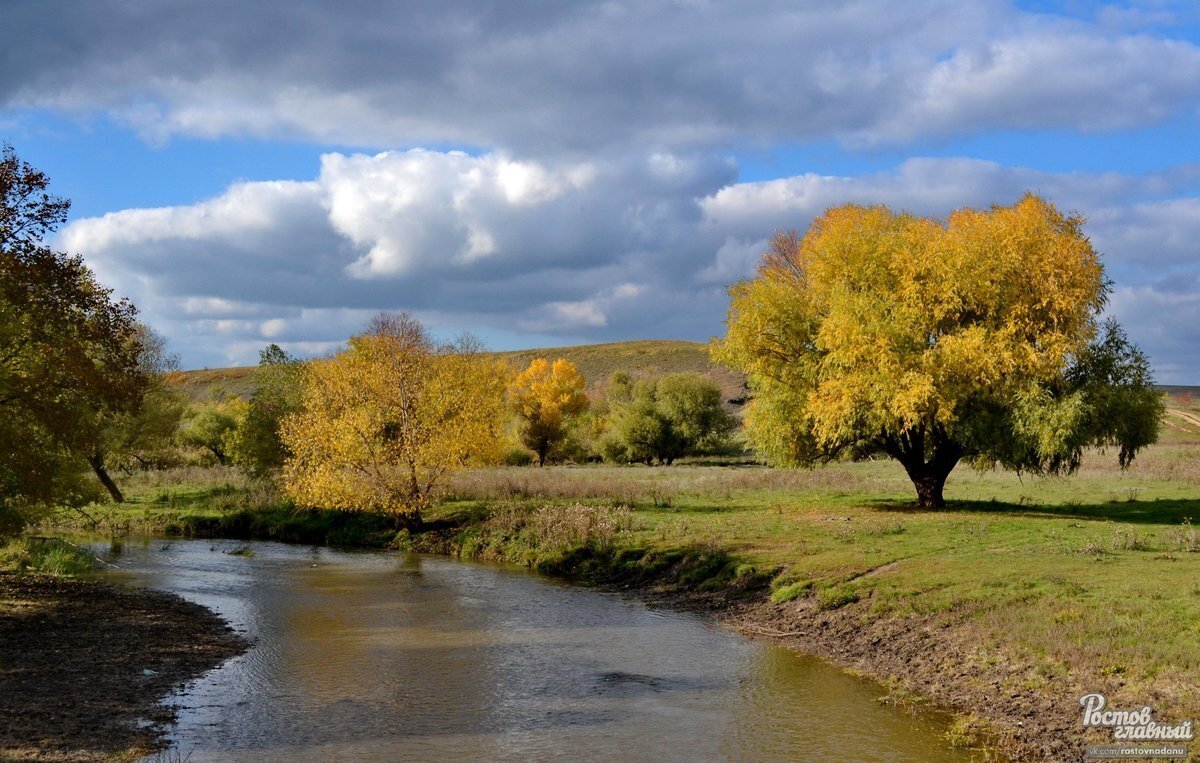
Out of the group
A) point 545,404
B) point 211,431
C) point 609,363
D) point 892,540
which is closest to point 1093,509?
point 892,540

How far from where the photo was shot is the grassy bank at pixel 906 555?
1404 cm

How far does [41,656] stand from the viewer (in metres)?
15.0

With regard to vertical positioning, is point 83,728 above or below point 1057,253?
below

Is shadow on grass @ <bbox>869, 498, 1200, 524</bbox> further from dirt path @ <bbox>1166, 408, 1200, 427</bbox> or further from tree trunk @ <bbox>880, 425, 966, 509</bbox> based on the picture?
dirt path @ <bbox>1166, 408, 1200, 427</bbox>

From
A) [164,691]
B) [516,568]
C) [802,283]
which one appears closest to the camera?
[164,691]

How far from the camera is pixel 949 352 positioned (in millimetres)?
30500

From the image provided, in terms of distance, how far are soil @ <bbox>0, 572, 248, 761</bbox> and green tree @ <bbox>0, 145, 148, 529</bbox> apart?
2.34 m

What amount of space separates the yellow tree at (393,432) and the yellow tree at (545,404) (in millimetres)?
42653

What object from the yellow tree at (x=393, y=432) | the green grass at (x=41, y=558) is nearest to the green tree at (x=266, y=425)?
the yellow tree at (x=393, y=432)

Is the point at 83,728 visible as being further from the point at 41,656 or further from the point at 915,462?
the point at 915,462

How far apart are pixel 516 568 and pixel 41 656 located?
1639 cm

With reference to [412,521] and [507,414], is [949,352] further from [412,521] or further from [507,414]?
[412,521]

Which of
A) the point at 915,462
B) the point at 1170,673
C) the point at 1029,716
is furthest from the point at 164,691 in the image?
the point at 915,462

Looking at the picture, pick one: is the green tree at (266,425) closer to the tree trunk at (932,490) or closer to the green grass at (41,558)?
the green grass at (41,558)
